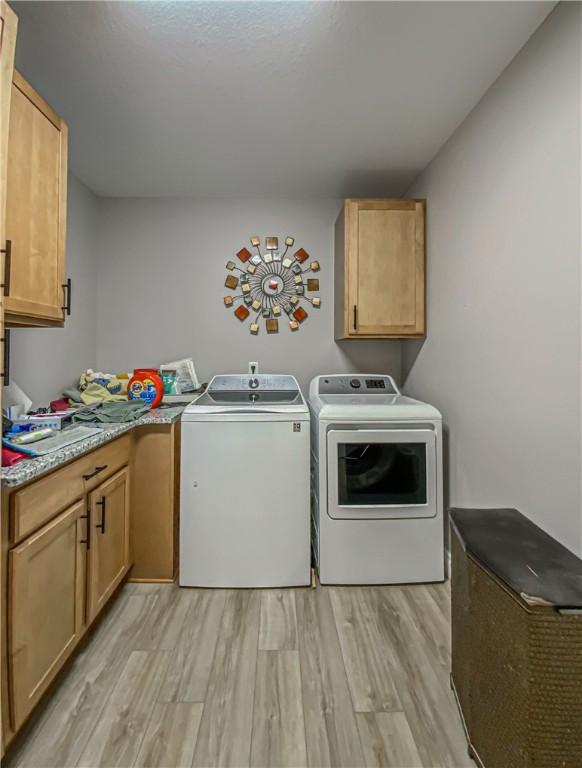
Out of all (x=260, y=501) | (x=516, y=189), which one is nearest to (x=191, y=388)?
(x=260, y=501)

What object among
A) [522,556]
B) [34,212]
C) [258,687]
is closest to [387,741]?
[258,687]

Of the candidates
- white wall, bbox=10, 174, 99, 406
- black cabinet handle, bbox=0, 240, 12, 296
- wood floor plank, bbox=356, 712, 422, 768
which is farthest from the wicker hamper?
white wall, bbox=10, 174, 99, 406

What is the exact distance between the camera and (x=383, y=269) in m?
2.66

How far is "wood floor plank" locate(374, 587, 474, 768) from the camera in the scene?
50.1 inches

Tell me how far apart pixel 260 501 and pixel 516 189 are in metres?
1.82

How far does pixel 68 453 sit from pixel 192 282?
196 cm

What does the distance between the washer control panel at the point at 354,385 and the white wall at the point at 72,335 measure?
5.36 ft

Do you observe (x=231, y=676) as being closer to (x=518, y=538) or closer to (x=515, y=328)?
(x=518, y=538)

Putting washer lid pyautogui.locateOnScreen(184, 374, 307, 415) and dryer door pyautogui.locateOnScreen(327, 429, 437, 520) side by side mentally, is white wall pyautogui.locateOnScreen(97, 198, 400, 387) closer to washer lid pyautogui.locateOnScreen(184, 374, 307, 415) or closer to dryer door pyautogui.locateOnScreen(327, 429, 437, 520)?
washer lid pyautogui.locateOnScreen(184, 374, 307, 415)

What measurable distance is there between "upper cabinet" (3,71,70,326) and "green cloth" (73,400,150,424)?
0.49m

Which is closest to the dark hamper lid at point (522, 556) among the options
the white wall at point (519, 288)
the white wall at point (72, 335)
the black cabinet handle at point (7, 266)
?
the white wall at point (519, 288)

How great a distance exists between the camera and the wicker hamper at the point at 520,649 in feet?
3.18

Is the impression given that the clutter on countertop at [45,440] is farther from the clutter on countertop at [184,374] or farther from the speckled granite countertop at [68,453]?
the clutter on countertop at [184,374]

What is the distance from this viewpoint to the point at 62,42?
61.9 inches
